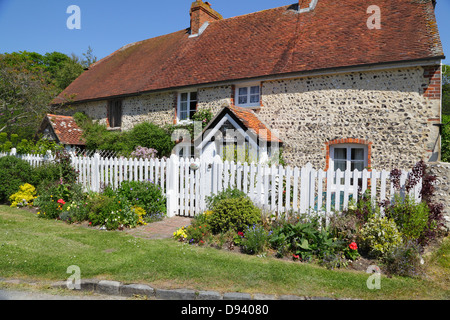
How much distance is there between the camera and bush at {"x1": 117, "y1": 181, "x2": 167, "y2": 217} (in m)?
8.24

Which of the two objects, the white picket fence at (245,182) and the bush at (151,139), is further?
the bush at (151,139)

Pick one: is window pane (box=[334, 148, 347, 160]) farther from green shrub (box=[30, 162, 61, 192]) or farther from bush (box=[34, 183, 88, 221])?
green shrub (box=[30, 162, 61, 192])

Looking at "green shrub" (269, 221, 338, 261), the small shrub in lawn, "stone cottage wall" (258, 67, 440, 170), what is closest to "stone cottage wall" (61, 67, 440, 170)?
"stone cottage wall" (258, 67, 440, 170)

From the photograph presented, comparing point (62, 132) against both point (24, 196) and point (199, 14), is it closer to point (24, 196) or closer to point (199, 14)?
point (24, 196)

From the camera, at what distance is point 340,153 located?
10234 millimetres

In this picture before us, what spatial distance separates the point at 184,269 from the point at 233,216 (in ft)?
6.09

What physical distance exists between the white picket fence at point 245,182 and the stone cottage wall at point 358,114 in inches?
54.9

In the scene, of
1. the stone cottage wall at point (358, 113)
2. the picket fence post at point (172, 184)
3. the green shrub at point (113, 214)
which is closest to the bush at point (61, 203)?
the green shrub at point (113, 214)

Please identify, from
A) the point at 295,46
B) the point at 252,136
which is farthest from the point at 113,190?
the point at 295,46

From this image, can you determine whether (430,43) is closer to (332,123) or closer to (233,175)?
(332,123)

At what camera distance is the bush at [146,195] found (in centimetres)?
824

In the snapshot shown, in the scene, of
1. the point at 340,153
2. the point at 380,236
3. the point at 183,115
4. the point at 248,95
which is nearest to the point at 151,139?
the point at 183,115

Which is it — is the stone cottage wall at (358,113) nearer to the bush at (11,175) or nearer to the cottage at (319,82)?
the cottage at (319,82)
